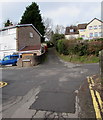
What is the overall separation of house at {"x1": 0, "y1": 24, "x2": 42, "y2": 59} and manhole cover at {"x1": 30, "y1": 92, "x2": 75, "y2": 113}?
1981 centimetres

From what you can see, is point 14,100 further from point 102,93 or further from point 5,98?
point 102,93

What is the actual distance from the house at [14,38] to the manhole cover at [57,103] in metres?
19.8

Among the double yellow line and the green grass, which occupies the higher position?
the green grass

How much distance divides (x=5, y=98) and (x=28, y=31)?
76.0 ft

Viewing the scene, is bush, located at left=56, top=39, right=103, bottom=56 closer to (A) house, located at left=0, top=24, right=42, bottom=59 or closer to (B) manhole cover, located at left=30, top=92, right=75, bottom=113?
(A) house, located at left=0, top=24, right=42, bottom=59

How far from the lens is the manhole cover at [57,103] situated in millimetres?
4348

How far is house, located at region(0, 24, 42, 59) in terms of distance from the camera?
78.2 ft

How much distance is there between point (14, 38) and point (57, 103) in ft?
70.6

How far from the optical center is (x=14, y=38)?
78.0ft

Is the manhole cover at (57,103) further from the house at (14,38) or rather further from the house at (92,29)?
the house at (92,29)

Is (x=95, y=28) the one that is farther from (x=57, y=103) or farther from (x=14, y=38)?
(x=57, y=103)

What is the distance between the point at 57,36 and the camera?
3425 cm

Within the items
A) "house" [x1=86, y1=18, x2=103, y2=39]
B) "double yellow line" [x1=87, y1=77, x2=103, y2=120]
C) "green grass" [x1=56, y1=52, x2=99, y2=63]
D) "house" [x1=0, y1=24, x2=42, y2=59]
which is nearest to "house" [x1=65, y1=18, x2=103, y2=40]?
"house" [x1=86, y1=18, x2=103, y2=39]

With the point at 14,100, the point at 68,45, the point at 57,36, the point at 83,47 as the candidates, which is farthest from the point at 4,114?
the point at 57,36
